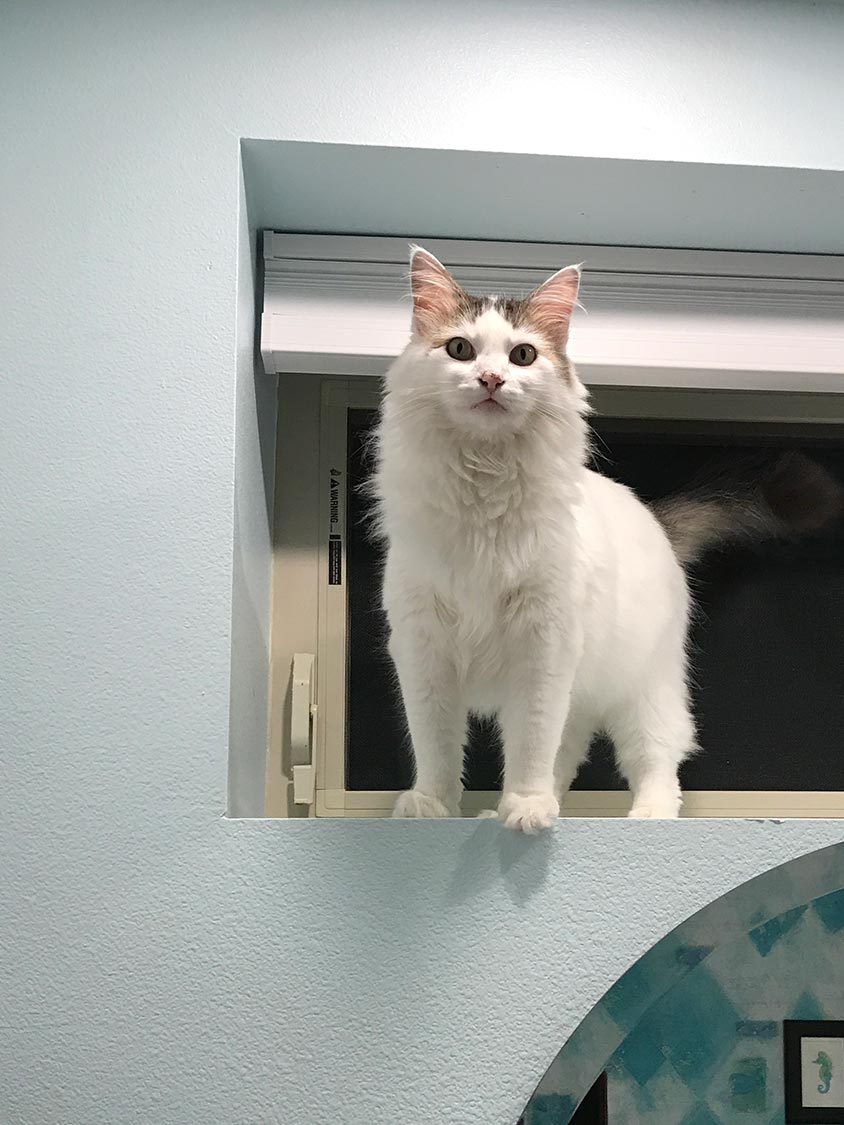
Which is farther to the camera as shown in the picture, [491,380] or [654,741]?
[654,741]

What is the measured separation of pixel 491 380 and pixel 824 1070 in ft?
3.98

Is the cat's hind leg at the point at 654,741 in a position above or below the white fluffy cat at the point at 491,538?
below

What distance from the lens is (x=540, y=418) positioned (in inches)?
48.8

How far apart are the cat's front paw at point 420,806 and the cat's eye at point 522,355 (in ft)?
1.71

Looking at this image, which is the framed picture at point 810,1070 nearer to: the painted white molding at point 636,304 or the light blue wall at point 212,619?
the light blue wall at point 212,619

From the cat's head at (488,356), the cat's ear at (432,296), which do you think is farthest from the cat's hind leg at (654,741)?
the cat's ear at (432,296)

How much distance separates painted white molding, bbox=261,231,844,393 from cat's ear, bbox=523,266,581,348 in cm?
31

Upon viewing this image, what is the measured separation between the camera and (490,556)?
1215 millimetres

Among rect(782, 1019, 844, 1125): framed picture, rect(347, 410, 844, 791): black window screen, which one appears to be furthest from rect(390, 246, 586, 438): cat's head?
rect(782, 1019, 844, 1125): framed picture

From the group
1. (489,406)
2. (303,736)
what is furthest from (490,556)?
(303,736)

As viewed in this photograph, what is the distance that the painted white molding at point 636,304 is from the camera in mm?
1609

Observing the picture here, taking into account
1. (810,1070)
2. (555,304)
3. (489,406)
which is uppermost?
(555,304)

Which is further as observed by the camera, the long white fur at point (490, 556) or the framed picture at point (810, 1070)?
the framed picture at point (810, 1070)

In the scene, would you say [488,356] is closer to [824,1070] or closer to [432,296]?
[432,296]
